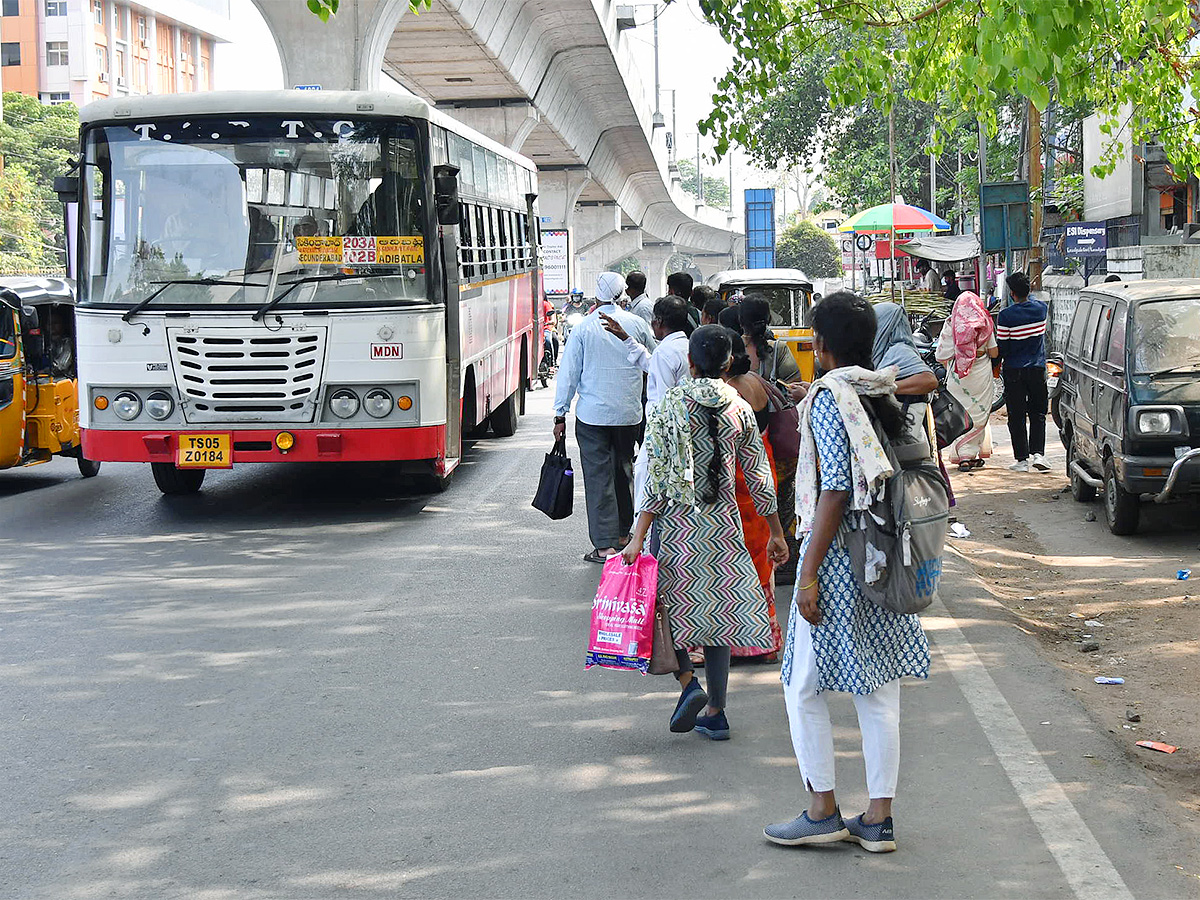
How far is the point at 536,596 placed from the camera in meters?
8.59

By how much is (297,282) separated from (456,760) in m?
6.13

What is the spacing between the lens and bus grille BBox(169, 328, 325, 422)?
10734 mm

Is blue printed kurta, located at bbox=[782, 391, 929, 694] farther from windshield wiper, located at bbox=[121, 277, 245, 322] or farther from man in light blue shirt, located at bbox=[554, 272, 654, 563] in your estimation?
windshield wiper, located at bbox=[121, 277, 245, 322]

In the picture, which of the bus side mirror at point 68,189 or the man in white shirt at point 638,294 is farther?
the man in white shirt at point 638,294

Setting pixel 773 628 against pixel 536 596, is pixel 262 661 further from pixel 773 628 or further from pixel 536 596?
pixel 773 628

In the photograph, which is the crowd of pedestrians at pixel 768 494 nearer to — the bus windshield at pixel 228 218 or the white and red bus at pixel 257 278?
the white and red bus at pixel 257 278

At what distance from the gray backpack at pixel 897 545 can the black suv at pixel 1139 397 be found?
6.17 m

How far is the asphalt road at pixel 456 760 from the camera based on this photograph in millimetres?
4371

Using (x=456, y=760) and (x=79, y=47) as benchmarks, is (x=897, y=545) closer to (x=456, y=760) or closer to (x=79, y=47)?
(x=456, y=760)

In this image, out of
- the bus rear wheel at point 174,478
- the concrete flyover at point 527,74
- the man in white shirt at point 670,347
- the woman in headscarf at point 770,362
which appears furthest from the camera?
the concrete flyover at point 527,74

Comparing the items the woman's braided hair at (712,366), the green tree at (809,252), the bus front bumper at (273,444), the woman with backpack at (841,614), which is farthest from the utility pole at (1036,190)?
the green tree at (809,252)

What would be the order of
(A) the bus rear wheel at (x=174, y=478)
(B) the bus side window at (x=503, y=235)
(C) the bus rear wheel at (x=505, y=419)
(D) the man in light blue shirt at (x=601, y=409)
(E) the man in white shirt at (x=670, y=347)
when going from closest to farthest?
(E) the man in white shirt at (x=670, y=347), (D) the man in light blue shirt at (x=601, y=409), (A) the bus rear wheel at (x=174, y=478), (B) the bus side window at (x=503, y=235), (C) the bus rear wheel at (x=505, y=419)

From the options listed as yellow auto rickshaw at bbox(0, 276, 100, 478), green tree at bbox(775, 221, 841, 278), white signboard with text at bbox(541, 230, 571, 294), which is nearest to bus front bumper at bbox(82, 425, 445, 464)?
yellow auto rickshaw at bbox(0, 276, 100, 478)

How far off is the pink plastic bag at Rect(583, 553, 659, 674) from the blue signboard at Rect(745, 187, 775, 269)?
61.6 m
